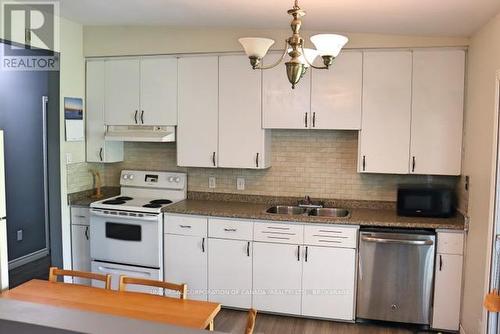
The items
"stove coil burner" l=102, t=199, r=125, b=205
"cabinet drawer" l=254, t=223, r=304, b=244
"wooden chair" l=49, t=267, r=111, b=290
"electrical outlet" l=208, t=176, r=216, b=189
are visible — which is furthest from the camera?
"electrical outlet" l=208, t=176, r=216, b=189

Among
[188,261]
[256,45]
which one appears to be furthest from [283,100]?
[256,45]

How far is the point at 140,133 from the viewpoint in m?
4.05

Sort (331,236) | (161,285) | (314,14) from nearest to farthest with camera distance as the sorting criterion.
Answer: (161,285), (314,14), (331,236)

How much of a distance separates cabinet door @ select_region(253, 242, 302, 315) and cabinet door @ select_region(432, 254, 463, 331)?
42.1 inches

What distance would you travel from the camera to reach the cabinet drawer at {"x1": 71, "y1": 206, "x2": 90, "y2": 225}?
4039 millimetres

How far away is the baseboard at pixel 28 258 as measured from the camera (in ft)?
15.5

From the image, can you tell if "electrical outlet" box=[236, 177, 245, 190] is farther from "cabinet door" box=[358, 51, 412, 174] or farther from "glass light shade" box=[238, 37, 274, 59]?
"glass light shade" box=[238, 37, 274, 59]

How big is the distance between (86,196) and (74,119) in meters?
0.77

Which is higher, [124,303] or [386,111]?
[386,111]

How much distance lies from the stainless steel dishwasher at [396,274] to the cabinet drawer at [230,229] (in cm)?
92

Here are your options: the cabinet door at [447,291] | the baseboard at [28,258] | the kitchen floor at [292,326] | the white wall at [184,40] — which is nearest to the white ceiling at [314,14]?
the white wall at [184,40]

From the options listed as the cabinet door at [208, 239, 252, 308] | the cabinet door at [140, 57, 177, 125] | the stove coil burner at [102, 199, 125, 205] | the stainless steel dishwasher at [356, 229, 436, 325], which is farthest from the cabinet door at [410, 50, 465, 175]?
the stove coil burner at [102, 199, 125, 205]

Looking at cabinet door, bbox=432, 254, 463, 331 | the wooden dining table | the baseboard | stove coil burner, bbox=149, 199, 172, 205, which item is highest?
stove coil burner, bbox=149, 199, 172, 205

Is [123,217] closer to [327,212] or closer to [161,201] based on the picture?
[161,201]
